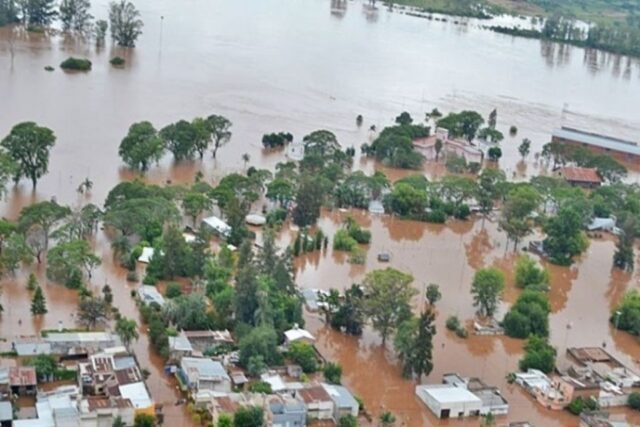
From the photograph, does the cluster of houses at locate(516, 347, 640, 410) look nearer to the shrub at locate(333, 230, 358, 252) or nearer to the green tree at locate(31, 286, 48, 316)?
the shrub at locate(333, 230, 358, 252)

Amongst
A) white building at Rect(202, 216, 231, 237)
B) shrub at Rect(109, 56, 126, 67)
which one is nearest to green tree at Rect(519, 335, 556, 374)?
white building at Rect(202, 216, 231, 237)

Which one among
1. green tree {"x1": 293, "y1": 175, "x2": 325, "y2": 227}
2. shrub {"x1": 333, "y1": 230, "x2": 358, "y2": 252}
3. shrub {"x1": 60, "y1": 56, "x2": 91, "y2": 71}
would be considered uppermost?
shrub {"x1": 60, "y1": 56, "x2": 91, "y2": 71}

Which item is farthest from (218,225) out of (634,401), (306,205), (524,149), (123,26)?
(123,26)

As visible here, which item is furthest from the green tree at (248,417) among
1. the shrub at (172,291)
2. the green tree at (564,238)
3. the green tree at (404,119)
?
the green tree at (404,119)

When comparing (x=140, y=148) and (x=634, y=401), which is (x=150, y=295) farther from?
(x=634, y=401)

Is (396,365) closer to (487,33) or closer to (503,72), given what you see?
(503,72)
